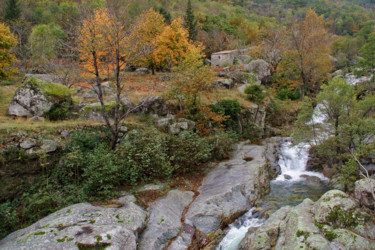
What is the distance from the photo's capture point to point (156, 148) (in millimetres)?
11227

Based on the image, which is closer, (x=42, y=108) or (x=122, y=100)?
(x=42, y=108)

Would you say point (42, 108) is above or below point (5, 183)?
above

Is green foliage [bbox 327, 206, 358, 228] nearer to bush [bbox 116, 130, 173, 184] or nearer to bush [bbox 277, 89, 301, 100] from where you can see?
bush [bbox 116, 130, 173, 184]

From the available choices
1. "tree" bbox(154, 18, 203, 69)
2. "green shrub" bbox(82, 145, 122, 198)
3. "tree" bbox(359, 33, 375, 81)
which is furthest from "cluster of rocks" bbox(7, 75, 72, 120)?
"tree" bbox(359, 33, 375, 81)

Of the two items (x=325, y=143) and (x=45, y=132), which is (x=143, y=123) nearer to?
Answer: (x=45, y=132)

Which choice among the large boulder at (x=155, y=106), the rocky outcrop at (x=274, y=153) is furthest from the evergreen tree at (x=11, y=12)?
the rocky outcrop at (x=274, y=153)

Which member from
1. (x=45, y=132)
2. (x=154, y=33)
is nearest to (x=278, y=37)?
(x=154, y=33)

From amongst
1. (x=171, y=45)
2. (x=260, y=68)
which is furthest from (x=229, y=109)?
(x=260, y=68)

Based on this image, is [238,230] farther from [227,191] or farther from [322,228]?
[322,228]

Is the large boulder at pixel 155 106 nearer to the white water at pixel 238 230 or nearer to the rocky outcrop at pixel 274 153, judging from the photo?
the rocky outcrop at pixel 274 153

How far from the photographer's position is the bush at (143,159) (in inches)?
419

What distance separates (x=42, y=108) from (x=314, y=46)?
3232cm

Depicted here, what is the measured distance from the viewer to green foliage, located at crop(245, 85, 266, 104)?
24.5 m

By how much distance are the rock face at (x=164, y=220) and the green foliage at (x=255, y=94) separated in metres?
16.7
